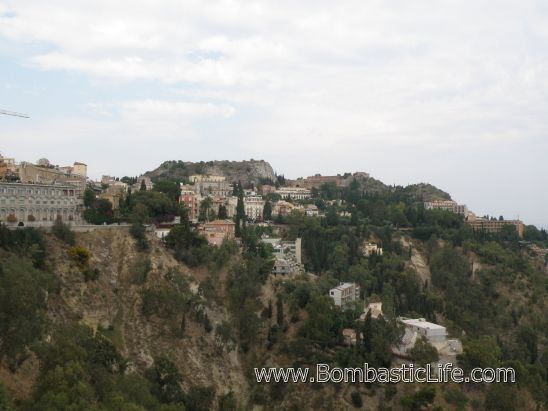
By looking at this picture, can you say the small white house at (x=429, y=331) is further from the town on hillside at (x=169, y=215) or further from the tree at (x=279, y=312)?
the tree at (x=279, y=312)

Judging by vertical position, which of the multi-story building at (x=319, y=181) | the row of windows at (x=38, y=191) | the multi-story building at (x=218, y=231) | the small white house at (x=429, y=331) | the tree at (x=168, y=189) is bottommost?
the small white house at (x=429, y=331)

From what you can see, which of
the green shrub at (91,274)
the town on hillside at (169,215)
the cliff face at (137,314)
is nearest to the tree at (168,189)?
the town on hillside at (169,215)

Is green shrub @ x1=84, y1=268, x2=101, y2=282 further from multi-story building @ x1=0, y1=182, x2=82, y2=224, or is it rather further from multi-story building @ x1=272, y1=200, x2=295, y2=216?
multi-story building @ x1=272, y1=200, x2=295, y2=216

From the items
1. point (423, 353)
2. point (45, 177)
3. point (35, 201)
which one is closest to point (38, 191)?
→ point (35, 201)

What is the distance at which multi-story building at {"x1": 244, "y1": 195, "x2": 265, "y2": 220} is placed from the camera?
315 ft

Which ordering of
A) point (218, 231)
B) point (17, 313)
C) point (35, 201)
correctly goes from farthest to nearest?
point (218, 231), point (35, 201), point (17, 313)

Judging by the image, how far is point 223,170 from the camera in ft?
490

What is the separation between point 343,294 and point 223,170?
94.9 meters

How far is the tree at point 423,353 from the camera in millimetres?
44684

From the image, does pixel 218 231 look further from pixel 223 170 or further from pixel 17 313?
pixel 223 170

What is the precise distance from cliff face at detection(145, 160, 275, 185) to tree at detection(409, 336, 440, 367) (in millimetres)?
99413

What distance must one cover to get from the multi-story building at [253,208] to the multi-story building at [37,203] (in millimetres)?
37762

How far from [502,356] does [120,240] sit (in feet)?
123

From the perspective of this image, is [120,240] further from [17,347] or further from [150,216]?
[17,347]
